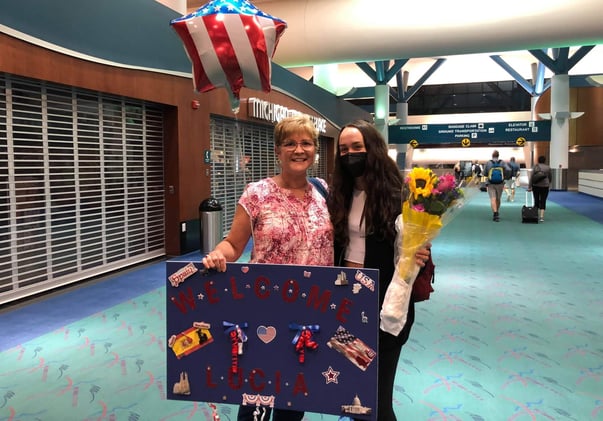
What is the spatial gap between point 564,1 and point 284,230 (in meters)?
9.44

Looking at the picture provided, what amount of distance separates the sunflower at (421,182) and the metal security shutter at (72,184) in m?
4.42

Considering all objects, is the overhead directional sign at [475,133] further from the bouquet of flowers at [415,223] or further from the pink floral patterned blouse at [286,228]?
the bouquet of flowers at [415,223]

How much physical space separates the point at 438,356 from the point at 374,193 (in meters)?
2.16

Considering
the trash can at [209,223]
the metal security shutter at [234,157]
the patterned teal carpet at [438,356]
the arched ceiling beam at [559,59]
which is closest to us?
the patterned teal carpet at [438,356]

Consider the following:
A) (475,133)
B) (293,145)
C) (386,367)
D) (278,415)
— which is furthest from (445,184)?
(475,133)

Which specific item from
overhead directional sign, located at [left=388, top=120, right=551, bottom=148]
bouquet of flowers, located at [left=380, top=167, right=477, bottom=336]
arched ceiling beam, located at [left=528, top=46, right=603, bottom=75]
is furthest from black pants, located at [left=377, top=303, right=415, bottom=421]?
arched ceiling beam, located at [left=528, top=46, right=603, bottom=75]

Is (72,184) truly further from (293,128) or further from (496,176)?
(496,176)

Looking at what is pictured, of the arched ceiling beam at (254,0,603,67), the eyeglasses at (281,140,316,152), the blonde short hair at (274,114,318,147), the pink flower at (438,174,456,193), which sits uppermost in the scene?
the arched ceiling beam at (254,0,603,67)

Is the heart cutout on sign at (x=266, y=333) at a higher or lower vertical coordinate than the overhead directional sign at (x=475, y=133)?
lower

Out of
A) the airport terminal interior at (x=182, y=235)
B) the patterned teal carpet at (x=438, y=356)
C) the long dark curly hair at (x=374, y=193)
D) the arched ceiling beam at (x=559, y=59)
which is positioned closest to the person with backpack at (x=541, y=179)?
the airport terminal interior at (x=182, y=235)

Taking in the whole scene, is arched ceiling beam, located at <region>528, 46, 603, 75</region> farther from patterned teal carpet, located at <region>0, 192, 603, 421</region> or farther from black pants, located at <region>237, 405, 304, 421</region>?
black pants, located at <region>237, 405, 304, 421</region>

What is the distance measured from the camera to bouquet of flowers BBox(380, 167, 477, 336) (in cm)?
141

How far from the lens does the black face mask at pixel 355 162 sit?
168 centimetres

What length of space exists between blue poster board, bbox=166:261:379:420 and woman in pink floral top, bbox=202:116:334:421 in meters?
0.21
